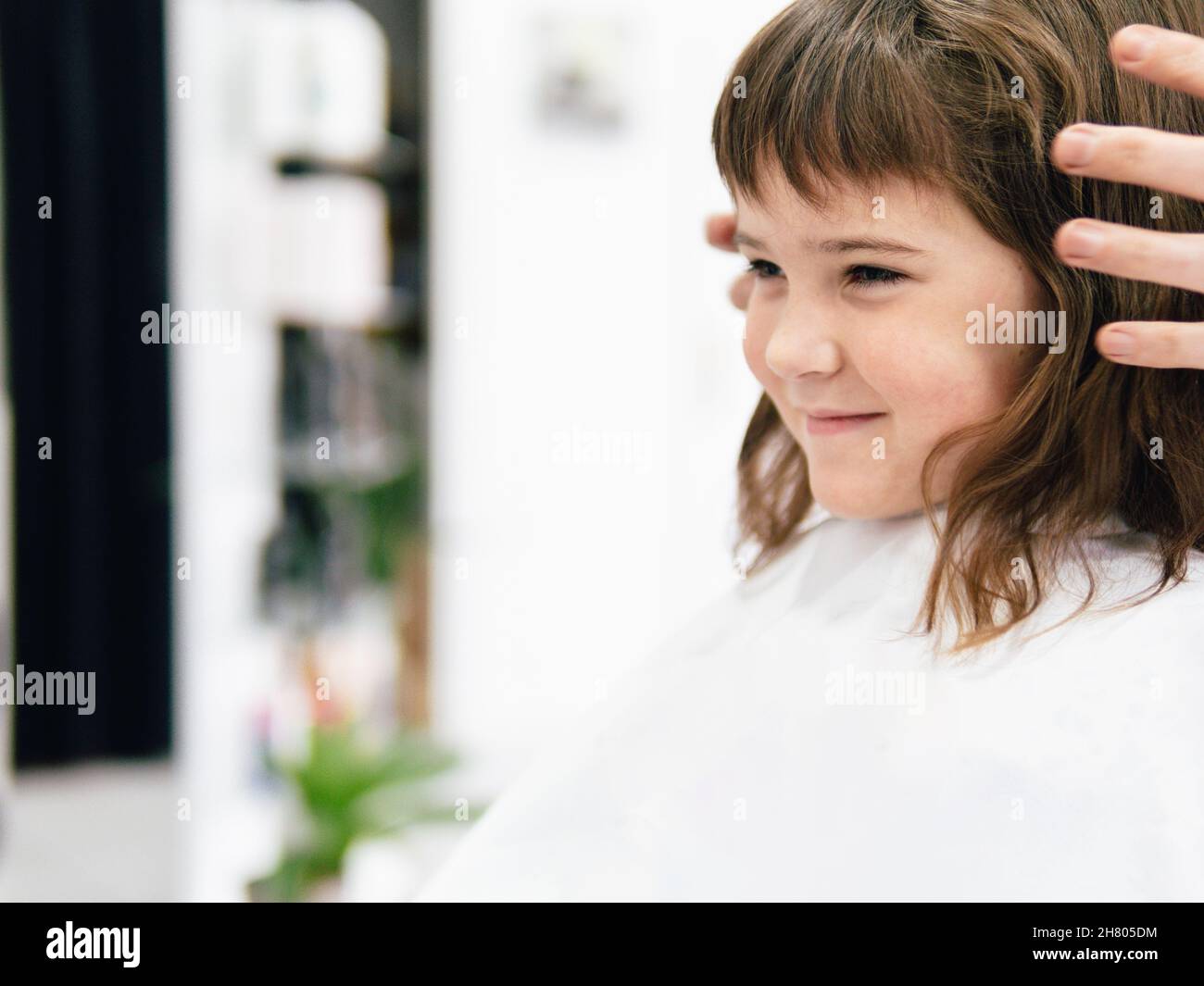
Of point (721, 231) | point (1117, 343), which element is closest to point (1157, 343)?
point (1117, 343)

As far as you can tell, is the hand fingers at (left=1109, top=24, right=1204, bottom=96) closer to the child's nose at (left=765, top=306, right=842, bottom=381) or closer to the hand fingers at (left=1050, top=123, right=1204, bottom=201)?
the hand fingers at (left=1050, top=123, right=1204, bottom=201)

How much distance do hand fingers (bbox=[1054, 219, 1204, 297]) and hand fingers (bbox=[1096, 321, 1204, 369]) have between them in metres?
0.03

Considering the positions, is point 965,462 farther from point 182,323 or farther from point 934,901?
point 182,323

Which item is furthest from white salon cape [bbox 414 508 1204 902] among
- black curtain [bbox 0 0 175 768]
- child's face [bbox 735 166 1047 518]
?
black curtain [bbox 0 0 175 768]

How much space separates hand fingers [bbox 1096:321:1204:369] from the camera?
65cm

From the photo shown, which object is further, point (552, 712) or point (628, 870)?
point (552, 712)

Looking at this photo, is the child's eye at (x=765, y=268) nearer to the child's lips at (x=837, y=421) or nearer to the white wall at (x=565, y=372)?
the child's lips at (x=837, y=421)

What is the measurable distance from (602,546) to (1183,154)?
2443mm

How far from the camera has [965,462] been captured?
765 mm

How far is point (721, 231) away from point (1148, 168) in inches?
15.8

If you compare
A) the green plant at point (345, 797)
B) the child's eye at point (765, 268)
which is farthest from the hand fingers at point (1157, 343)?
the green plant at point (345, 797)
